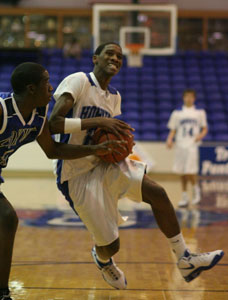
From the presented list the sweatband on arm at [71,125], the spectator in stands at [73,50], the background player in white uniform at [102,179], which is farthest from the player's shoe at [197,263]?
the spectator in stands at [73,50]

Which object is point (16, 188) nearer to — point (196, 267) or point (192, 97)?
point (192, 97)

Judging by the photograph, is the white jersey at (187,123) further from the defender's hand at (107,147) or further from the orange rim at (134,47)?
the orange rim at (134,47)

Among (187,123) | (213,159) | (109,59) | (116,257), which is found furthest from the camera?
(213,159)

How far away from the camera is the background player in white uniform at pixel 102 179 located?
346 cm

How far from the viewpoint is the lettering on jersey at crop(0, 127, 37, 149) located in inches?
126

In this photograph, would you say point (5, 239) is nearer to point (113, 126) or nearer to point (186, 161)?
point (113, 126)

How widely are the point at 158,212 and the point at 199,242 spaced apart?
190cm

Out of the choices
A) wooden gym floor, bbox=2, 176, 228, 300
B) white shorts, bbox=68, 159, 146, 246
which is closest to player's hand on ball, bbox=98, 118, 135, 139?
white shorts, bbox=68, 159, 146, 246

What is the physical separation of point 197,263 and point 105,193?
2.61 ft

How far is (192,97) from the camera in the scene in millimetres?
8281

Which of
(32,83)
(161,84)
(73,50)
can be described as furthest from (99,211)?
(73,50)

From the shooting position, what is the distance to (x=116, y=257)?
469cm

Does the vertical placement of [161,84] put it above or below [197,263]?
above

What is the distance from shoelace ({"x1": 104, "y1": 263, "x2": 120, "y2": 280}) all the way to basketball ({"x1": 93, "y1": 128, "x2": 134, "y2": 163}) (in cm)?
80
